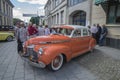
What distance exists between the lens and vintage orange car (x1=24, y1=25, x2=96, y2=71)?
470 cm

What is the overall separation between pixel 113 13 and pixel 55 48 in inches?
286

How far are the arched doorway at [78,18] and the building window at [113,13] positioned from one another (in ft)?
18.4

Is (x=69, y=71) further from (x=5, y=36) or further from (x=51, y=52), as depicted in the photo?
(x=5, y=36)

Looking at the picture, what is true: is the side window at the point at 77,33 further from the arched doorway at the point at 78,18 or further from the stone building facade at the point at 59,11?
the stone building facade at the point at 59,11

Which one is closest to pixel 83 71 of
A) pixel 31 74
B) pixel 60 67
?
pixel 60 67

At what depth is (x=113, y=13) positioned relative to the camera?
10211 millimetres

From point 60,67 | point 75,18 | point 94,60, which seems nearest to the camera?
point 60,67

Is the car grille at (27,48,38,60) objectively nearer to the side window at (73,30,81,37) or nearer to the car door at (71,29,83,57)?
the car door at (71,29,83,57)

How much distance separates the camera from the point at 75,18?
19.2m

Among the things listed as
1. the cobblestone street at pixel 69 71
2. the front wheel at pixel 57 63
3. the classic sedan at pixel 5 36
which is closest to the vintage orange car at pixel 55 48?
the front wheel at pixel 57 63

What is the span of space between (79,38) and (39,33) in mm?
5237

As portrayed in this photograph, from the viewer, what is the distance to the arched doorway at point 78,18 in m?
16.4

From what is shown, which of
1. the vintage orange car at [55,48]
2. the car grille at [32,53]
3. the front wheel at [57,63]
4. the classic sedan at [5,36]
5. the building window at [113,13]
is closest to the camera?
the vintage orange car at [55,48]

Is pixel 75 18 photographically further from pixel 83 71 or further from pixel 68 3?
pixel 83 71
